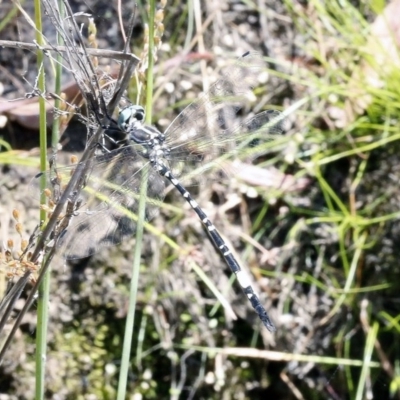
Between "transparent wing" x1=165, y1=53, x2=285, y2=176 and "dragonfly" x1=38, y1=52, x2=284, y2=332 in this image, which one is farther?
"transparent wing" x1=165, y1=53, x2=285, y2=176

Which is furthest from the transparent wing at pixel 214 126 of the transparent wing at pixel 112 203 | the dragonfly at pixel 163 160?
the transparent wing at pixel 112 203

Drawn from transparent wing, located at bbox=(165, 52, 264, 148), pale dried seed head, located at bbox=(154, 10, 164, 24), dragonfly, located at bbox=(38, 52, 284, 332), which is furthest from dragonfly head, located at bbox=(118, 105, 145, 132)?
pale dried seed head, located at bbox=(154, 10, 164, 24)

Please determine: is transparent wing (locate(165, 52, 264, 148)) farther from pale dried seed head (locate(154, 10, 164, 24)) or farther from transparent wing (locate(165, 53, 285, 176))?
pale dried seed head (locate(154, 10, 164, 24))

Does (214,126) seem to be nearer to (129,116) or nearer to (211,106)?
(211,106)

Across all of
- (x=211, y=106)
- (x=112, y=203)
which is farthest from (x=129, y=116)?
(x=211, y=106)

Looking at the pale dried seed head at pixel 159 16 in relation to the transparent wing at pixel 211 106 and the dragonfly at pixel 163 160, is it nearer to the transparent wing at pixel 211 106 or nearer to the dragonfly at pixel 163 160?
the dragonfly at pixel 163 160

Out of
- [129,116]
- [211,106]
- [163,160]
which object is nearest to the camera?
[129,116]

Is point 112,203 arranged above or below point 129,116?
below

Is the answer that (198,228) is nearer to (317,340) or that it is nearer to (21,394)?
(317,340)
